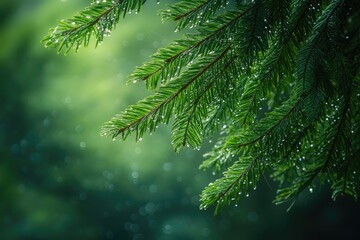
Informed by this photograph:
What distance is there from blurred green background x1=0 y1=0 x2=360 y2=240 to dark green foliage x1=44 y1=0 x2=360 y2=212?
18.9 feet

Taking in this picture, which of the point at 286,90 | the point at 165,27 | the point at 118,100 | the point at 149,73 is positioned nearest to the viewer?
the point at 149,73

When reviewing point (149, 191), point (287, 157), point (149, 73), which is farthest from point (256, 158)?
point (149, 191)

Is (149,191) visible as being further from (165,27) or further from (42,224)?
(165,27)

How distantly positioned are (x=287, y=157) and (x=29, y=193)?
22.3ft

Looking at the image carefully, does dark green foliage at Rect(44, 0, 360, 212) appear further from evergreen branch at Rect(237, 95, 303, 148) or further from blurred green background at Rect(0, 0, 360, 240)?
blurred green background at Rect(0, 0, 360, 240)

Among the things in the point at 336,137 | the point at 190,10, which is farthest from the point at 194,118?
the point at 336,137

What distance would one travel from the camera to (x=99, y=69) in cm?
700

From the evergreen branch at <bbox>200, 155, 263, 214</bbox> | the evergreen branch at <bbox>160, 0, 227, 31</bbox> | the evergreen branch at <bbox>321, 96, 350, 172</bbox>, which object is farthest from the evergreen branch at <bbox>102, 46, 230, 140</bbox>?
the evergreen branch at <bbox>321, 96, 350, 172</bbox>

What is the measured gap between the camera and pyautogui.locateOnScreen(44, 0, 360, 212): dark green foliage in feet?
3.11

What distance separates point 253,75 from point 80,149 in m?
6.25

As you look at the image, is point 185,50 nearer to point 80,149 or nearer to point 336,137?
point 336,137

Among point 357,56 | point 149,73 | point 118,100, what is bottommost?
point 149,73

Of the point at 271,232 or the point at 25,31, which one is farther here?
the point at 271,232

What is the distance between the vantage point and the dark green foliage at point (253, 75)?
0.95 metres
